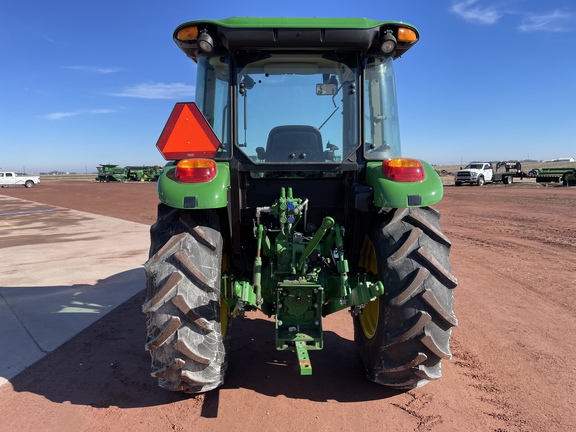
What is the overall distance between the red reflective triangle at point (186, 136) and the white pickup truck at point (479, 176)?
3334 centimetres

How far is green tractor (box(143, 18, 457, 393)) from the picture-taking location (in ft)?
8.84

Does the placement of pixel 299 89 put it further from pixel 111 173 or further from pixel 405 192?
pixel 111 173

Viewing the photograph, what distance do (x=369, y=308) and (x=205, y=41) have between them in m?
2.39

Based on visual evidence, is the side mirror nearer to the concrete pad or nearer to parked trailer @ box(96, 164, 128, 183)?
the concrete pad

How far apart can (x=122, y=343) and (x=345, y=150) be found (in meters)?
2.78

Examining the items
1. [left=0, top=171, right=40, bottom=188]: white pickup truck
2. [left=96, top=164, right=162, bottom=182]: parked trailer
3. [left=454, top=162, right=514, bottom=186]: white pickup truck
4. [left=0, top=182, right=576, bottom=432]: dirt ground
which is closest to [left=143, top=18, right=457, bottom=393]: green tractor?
[left=0, top=182, right=576, bottom=432]: dirt ground

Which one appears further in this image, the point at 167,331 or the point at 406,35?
the point at 406,35

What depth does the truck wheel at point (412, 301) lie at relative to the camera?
8.77 feet

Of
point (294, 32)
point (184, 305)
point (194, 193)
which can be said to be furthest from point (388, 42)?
point (184, 305)

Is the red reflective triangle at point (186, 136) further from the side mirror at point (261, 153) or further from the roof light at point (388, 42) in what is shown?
the roof light at point (388, 42)

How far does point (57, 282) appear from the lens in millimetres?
6262

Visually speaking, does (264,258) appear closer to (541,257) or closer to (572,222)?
(541,257)

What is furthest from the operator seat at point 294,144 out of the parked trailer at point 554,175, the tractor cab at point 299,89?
the parked trailer at point 554,175

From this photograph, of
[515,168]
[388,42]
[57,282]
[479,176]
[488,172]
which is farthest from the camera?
[515,168]
